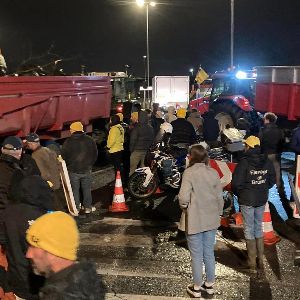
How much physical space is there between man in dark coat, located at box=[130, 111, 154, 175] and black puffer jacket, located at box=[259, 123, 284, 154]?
2438 millimetres

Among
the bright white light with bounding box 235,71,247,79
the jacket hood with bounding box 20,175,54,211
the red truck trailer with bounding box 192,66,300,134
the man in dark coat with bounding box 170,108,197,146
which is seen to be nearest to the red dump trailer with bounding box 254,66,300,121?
the red truck trailer with bounding box 192,66,300,134

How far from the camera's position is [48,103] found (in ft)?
35.0

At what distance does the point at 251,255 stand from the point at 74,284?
4.65 meters

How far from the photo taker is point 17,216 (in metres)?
4.14

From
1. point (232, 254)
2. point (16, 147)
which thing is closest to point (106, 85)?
point (232, 254)

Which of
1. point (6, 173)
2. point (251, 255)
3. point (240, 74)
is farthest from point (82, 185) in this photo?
point (240, 74)

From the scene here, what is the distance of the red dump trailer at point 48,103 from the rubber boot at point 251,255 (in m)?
4.72

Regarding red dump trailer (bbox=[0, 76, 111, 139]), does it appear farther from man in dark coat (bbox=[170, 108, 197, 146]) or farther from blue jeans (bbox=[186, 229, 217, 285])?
blue jeans (bbox=[186, 229, 217, 285])

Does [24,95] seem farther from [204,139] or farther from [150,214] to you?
[204,139]

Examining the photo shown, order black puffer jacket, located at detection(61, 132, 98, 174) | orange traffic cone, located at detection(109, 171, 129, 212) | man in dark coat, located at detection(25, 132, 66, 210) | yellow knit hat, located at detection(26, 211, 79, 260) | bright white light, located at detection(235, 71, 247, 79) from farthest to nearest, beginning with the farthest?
bright white light, located at detection(235, 71, 247, 79), orange traffic cone, located at detection(109, 171, 129, 212), black puffer jacket, located at detection(61, 132, 98, 174), man in dark coat, located at detection(25, 132, 66, 210), yellow knit hat, located at detection(26, 211, 79, 260)

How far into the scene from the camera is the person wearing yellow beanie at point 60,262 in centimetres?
268

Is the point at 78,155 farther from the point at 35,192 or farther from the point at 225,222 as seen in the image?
the point at 35,192

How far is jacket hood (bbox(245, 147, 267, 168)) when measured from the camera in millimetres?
6672

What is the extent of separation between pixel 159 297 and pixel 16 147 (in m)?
2.38
